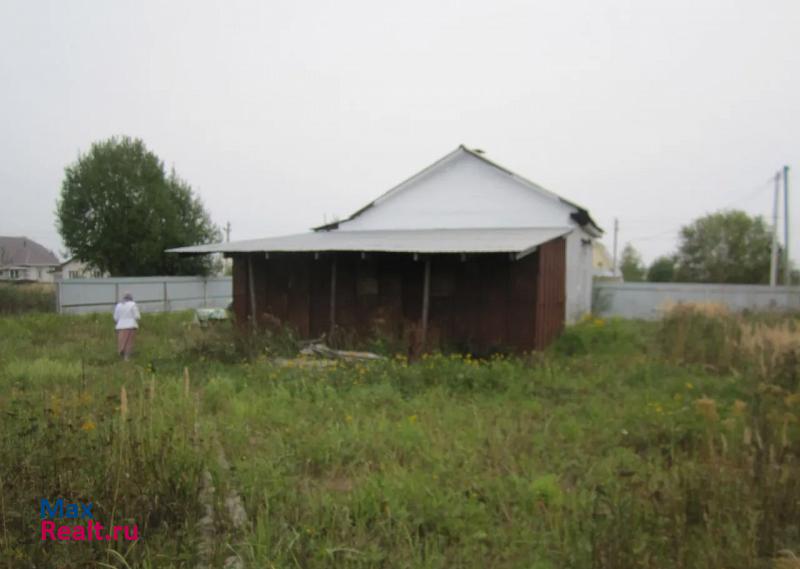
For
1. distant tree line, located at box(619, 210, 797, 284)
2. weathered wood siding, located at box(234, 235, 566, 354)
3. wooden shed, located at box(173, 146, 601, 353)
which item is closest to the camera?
wooden shed, located at box(173, 146, 601, 353)

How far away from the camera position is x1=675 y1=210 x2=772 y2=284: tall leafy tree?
113 ft

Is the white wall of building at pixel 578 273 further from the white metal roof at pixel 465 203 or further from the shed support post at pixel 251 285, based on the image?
the shed support post at pixel 251 285

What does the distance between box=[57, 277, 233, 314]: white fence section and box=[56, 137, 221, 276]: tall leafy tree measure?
2.63m

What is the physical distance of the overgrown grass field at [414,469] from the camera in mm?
2668

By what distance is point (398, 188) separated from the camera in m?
16.2

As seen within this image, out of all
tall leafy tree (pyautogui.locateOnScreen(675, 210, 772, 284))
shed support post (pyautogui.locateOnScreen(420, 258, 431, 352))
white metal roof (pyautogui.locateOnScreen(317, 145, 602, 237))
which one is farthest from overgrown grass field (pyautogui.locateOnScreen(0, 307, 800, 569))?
tall leafy tree (pyautogui.locateOnScreen(675, 210, 772, 284))

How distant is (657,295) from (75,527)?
21.6m

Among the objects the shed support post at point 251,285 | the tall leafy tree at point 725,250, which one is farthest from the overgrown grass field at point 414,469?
the tall leafy tree at point 725,250

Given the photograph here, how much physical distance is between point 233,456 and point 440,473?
1.77 metres

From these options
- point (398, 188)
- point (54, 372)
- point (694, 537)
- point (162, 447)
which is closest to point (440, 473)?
point (694, 537)

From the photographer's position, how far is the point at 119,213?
26547 mm

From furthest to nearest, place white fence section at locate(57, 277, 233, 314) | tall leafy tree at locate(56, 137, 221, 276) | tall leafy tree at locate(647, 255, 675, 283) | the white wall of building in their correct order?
tall leafy tree at locate(647, 255, 675, 283) → tall leafy tree at locate(56, 137, 221, 276) → white fence section at locate(57, 277, 233, 314) → the white wall of building

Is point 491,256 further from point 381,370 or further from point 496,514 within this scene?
point 496,514

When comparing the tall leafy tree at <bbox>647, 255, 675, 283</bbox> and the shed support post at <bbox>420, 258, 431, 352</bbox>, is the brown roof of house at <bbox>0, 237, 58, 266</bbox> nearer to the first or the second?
the shed support post at <bbox>420, 258, 431, 352</bbox>
